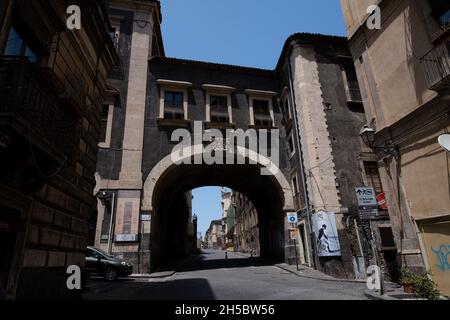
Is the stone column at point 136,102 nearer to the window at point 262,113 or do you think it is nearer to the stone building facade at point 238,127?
the stone building facade at point 238,127

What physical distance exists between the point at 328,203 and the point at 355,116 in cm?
600

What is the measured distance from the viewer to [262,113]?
21.0m

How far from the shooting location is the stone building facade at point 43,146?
4.62 m

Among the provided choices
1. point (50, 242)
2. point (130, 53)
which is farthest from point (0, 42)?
point (130, 53)

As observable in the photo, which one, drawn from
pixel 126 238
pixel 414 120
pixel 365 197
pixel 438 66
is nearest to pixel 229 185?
pixel 126 238

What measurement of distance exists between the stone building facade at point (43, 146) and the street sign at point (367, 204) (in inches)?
323

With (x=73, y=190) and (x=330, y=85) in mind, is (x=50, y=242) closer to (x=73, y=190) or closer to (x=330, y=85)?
(x=73, y=190)

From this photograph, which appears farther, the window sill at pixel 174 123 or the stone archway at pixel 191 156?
the window sill at pixel 174 123

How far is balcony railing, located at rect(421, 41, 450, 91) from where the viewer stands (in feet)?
24.1

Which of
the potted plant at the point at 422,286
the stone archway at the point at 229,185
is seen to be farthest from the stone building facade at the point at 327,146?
the potted plant at the point at 422,286

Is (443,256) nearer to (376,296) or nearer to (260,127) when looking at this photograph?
(376,296)

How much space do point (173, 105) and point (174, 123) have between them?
1438 mm

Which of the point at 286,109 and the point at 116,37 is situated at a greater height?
the point at 116,37

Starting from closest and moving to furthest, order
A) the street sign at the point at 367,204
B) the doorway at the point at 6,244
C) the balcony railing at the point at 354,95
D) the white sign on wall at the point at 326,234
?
the doorway at the point at 6,244 < the street sign at the point at 367,204 < the white sign on wall at the point at 326,234 < the balcony railing at the point at 354,95
